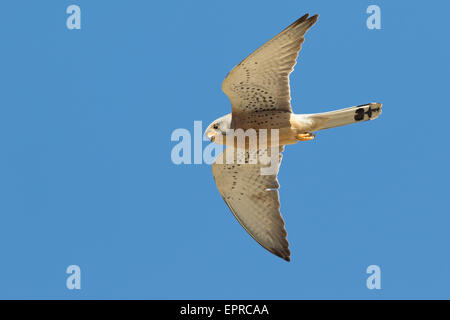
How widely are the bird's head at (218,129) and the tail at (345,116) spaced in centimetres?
112

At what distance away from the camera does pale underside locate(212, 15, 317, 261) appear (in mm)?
8581

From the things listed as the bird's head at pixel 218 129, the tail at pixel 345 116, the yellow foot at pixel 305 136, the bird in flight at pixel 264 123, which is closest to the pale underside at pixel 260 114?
the bird in flight at pixel 264 123

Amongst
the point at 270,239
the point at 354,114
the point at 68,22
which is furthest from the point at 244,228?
the point at 68,22

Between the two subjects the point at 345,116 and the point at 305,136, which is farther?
the point at 305,136

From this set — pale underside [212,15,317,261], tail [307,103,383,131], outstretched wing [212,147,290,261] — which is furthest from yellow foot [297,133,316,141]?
outstretched wing [212,147,290,261]

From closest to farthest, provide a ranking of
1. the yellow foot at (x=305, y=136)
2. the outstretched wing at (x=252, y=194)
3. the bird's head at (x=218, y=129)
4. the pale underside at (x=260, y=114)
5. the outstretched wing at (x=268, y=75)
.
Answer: the outstretched wing at (x=268, y=75)
the pale underside at (x=260, y=114)
the yellow foot at (x=305, y=136)
the bird's head at (x=218, y=129)
the outstretched wing at (x=252, y=194)

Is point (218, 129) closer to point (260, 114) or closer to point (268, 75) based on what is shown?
point (260, 114)

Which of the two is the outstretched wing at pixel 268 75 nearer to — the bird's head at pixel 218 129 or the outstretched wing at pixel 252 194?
the bird's head at pixel 218 129

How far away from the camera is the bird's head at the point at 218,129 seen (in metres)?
9.30

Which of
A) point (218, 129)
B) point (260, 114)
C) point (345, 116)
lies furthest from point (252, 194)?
point (345, 116)

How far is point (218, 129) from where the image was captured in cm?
930

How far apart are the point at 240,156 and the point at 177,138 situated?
43.1 inches

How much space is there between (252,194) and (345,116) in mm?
2009
